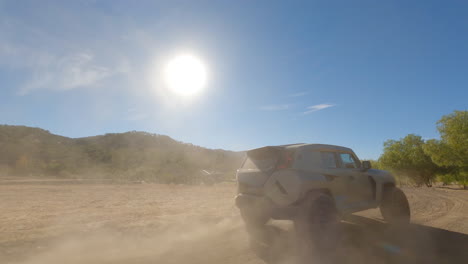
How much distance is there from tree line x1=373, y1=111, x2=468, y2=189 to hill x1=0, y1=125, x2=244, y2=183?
21850mm

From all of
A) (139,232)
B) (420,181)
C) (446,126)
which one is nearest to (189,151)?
(420,181)

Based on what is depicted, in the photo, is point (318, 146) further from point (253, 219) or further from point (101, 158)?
point (101, 158)

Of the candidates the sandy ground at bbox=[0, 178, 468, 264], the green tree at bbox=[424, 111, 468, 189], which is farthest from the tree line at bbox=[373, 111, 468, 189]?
the sandy ground at bbox=[0, 178, 468, 264]

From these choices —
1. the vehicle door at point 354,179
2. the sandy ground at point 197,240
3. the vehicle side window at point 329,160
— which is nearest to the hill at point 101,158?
the sandy ground at point 197,240

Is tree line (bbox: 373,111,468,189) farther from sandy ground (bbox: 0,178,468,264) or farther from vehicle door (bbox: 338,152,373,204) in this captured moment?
vehicle door (bbox: 338,152,373,204)

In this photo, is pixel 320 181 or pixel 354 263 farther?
pixel 320 181

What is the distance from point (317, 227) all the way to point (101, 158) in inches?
1852

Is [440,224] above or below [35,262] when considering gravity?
above

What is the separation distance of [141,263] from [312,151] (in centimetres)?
346

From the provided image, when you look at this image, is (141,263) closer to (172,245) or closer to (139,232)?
(172,245)

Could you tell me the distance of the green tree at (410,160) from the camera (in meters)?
34.9

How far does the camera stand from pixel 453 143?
22.8m

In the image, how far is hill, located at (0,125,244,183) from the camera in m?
29.9

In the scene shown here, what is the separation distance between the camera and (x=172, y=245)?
4.98 m
